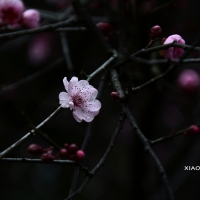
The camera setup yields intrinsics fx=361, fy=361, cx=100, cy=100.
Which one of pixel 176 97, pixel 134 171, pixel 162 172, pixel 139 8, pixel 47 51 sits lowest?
pixel 162 172

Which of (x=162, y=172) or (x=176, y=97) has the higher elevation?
(x=176, y=97)

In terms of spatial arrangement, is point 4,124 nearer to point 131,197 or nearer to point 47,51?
point 47,51

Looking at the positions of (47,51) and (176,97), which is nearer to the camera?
(176,97)

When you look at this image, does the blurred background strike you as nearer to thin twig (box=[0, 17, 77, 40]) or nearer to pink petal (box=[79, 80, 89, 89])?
thin twig (box=[0, 17, 77, 40])

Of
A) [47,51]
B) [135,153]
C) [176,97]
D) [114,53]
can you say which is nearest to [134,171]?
[135,153]

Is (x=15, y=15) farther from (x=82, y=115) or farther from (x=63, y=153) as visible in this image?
(x=63, y=153)

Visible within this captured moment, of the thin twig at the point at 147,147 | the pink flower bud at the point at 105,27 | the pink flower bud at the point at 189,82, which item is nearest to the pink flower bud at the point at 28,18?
the pink flower bud at the point at 105,27

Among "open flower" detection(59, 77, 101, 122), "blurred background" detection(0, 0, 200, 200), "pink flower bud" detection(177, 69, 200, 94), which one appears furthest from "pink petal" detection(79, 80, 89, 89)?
"blurred background" detection(0, 0, 200, 200)
